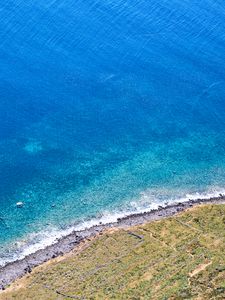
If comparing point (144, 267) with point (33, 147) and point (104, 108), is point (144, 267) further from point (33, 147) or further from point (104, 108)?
point (104, 108)

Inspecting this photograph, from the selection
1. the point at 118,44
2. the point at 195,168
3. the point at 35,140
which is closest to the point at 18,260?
the point at 35,140

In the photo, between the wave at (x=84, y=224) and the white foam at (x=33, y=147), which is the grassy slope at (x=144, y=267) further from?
the white foam at (x=33, y=147)

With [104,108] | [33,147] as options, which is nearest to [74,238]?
[33,147]

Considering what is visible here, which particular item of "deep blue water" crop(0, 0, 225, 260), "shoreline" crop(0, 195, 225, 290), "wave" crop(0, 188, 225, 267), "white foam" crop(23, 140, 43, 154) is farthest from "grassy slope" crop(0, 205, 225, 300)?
"white foam" crop(23, 140, 43, 154)

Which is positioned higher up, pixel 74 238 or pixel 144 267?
pixel 144 267

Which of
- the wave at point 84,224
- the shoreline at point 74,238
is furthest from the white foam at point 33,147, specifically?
the shoreline at point 74,238

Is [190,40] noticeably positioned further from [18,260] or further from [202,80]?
[18,260]
